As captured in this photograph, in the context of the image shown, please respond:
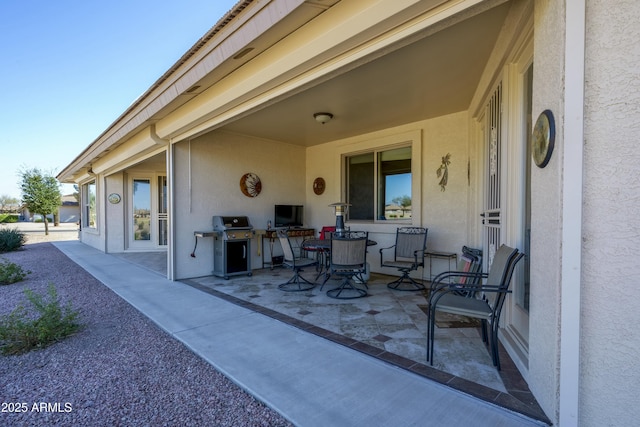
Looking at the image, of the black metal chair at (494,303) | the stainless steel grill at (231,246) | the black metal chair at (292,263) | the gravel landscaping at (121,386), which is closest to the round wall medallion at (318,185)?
the stainless steel grill at (231,246)

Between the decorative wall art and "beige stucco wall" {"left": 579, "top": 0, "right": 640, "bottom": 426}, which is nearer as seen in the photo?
"beige stucco wall" {"left": 579, "top": 0, "right": 640, "bottom": 426}

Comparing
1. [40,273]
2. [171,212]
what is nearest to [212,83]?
[171,212]

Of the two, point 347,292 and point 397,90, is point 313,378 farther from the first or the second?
point 397,90

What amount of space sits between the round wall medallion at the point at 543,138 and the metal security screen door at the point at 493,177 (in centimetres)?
123

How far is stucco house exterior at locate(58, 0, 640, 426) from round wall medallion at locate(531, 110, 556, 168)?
0.04m

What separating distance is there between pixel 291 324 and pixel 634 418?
98.7 inches

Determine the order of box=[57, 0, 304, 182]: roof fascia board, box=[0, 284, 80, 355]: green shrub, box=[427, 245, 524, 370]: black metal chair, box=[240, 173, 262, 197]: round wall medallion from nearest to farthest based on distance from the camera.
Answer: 1. box=[427, 245, 524, 370]: black metal chair
2. box=[57, 0, 304, 182]: roof fascia board
3. box=[0, 284, 80, 355]: green shrub
4. box=[240, 173, 262, 197]: round wall medallion

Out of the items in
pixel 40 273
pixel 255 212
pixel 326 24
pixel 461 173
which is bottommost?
pixel 40 273

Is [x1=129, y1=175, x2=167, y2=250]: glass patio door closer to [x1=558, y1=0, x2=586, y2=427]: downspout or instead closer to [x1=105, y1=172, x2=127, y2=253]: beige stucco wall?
[x1=105, y1=172, x2=127, y2=253]: beige stucco wall

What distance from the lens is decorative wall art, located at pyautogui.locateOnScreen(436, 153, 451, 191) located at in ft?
16.2

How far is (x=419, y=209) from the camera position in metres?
5.26

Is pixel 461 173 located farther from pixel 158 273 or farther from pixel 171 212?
pixel 158 273

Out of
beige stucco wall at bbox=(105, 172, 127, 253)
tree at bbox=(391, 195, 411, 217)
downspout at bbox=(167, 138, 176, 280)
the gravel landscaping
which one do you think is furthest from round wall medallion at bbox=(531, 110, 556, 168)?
beige stucco wall at bbox=(105, 172, 127, 253)

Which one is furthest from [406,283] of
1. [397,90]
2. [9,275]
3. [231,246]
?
[9,275]
